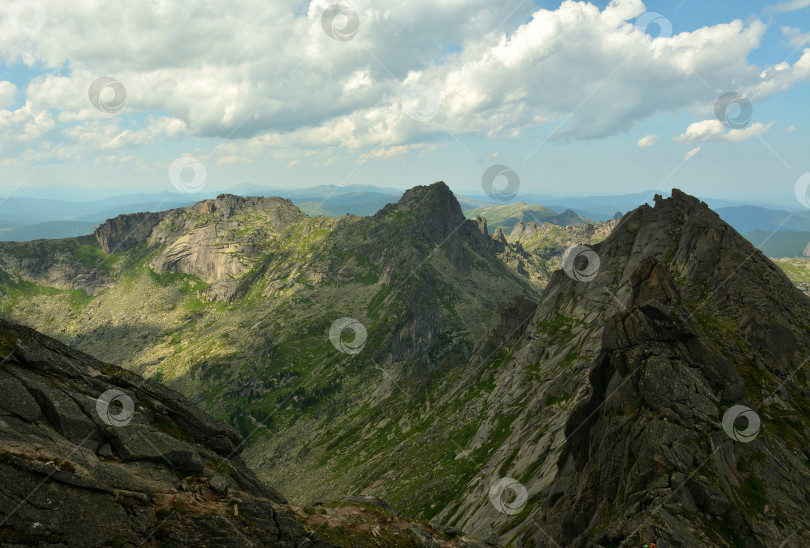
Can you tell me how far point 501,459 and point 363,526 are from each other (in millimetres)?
53681

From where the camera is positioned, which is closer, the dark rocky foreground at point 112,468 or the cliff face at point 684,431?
the dark rocky foreground at point 112,468

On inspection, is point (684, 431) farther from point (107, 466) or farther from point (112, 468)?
point (107, 466)

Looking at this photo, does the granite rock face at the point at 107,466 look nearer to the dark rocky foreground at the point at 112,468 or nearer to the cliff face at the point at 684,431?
the dark rocky foreground at the point at 112,468

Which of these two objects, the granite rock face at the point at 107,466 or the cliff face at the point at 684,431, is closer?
the granite rock face at the point at 107,466

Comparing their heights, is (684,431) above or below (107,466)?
above

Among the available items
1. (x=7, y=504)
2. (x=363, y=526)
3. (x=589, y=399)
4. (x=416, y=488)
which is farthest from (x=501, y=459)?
(x=7, y=504)

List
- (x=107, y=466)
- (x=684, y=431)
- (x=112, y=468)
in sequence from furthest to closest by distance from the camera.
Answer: (x=684, y=431) → (x=112, y=468) → (x=107, y=466)

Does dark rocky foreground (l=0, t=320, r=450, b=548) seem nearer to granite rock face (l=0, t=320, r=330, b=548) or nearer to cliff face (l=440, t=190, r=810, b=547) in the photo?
granite rock face (l=0, t=320, r=330, b=548)

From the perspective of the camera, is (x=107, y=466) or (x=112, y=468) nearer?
(x=107, y=466)

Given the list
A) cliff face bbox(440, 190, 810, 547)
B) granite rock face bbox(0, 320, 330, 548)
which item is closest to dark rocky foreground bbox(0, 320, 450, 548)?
granite rock face bbox(0, 320, 330, 548)

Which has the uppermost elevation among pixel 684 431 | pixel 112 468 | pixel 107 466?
pixel 684 431

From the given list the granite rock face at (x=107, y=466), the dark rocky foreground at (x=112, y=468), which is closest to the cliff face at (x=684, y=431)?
the dark rocky foreground at (x=112, y=468)

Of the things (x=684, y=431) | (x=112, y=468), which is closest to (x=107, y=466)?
(x=112, y=468)

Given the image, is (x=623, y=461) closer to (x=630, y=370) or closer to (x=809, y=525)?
(x=630, y=370)
